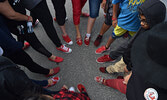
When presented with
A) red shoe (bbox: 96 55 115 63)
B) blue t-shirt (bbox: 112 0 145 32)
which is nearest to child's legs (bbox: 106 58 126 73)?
red shoe (bbox: 96 55 115 63)

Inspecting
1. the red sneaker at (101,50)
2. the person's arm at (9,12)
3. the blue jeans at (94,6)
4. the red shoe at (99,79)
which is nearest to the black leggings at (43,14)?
the person's arm at (9,12)

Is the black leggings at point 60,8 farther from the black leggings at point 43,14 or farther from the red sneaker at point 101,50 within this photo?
the red sneaker at point 101,50

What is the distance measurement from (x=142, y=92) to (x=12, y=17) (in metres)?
1.40

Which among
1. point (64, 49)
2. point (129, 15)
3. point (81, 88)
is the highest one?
point (129, 15)

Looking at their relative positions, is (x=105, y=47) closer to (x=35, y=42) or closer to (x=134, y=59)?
(x=35, y=42)

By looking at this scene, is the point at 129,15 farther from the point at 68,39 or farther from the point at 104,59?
the point at 68,39

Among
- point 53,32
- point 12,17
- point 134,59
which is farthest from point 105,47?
point 12,17

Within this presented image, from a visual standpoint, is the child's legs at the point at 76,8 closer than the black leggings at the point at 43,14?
No

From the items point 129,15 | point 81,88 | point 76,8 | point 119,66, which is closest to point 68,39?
point 76,8

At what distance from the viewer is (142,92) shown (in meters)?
0.71

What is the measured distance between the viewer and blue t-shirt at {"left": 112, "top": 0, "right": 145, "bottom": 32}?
1.19 meters

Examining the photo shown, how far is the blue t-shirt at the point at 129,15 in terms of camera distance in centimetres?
119

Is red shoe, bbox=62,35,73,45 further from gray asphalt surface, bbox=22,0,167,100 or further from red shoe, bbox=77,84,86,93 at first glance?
red shoe, bbox=77,84,86,93

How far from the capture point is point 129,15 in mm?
1279
